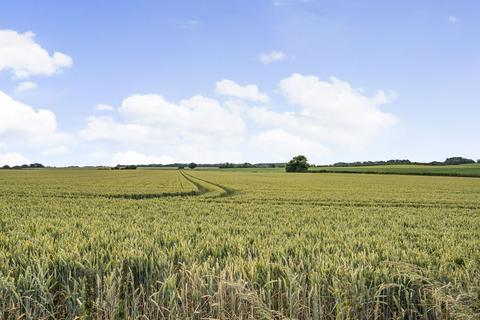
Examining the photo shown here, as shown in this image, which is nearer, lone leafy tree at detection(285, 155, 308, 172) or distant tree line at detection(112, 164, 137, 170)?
lone leafy tree at detection(285, 155, 308, 172)

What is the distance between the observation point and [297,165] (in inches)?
5236

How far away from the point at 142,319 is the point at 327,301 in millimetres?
2457

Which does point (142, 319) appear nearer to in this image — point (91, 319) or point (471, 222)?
point (91, 319)

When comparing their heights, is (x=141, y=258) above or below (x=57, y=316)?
above

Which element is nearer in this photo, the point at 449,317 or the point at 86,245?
the point at 449,317

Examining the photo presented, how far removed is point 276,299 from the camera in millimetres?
4430

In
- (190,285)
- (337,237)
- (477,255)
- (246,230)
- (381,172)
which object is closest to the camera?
(190,285)

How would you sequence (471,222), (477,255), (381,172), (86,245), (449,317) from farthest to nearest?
(381,172) → (471,222) → (477,255) → (86,245) → (449,317)

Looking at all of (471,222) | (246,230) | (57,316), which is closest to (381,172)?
(471,222)

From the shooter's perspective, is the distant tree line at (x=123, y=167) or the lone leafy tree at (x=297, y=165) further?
the distant tree line at (x=123, y=167)

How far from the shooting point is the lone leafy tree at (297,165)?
132250 mm

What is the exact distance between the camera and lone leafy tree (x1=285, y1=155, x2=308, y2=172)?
434 ft

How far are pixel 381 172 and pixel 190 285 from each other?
109381mm

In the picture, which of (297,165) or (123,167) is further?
(123,167)
